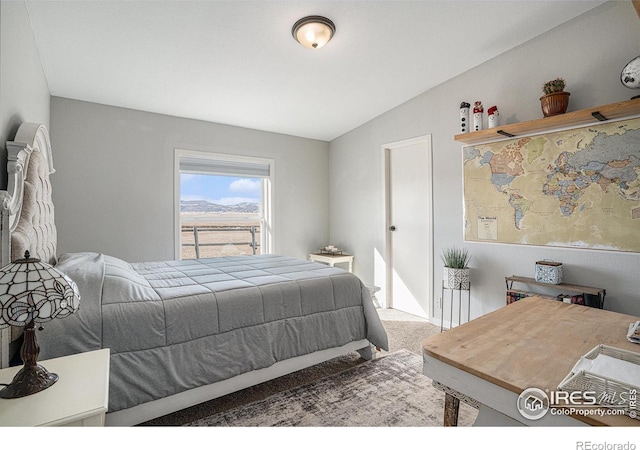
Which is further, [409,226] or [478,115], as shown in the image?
[409,226]

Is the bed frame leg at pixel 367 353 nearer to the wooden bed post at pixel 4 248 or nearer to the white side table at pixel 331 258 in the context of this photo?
the white side table at pixel 331 258

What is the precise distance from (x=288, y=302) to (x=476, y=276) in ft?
6.40

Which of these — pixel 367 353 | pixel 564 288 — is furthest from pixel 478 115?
pixel 367 353

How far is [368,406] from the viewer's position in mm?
1916

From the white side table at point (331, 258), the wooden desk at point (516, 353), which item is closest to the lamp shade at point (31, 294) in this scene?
the wooden desk at point (516, 353)

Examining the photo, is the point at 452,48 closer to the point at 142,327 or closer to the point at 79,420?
the point at 142,327

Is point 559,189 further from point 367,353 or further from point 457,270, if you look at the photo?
point 367,353

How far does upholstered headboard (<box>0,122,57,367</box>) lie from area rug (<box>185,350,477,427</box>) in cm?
115

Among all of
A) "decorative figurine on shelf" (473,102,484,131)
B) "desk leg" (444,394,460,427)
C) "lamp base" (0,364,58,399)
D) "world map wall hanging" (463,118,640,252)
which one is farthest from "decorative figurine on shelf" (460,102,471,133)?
"lamp base" (0,364,58,399)

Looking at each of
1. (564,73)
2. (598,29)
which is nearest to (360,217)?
(564,73)

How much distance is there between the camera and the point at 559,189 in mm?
2588

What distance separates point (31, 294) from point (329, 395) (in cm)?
161

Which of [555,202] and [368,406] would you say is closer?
[368,406]

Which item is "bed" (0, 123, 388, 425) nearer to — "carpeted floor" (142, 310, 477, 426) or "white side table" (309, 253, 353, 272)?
"carpeted floor" (142, 310, 477, 426)
